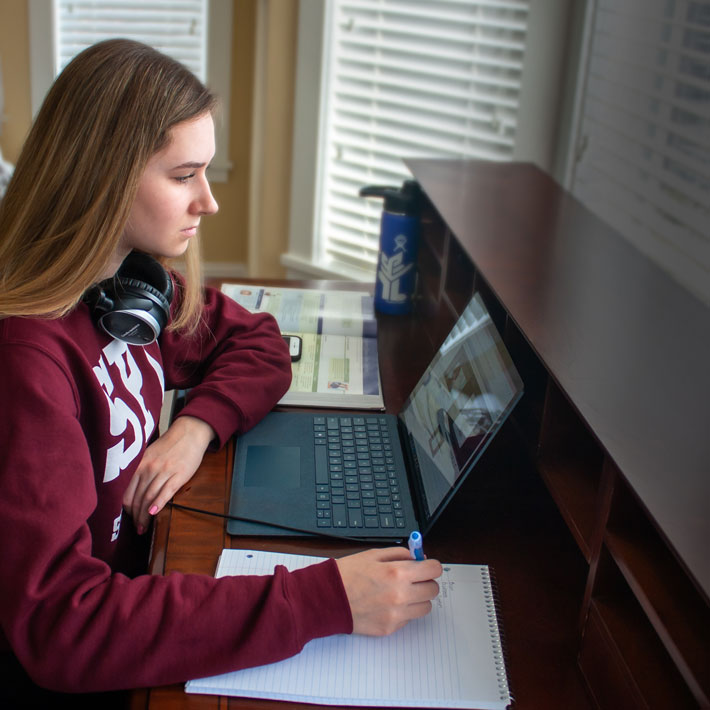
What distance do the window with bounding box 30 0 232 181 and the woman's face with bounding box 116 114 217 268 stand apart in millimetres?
2240

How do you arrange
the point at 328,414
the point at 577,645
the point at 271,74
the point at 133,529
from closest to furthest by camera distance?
the point at 577,645 → the point at 133,529 → the point at 328,414 → the point at 271,74

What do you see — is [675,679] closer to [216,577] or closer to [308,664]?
[308,664]

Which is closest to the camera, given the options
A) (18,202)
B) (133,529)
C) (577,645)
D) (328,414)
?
(577,645)

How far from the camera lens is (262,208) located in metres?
2.79

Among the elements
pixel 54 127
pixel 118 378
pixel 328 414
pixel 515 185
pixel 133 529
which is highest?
pixel 54 127

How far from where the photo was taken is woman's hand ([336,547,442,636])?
2.62 feet

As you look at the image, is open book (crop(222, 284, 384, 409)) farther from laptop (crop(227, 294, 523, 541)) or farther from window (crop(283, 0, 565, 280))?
window (crop(283, 0, 565, 280))

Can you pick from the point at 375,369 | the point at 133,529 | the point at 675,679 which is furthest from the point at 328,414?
the point at 675,679

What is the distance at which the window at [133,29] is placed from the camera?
119 inches

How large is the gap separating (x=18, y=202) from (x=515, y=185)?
999 mm

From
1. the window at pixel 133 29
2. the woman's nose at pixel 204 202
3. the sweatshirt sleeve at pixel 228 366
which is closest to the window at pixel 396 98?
the window at pixel 133 29

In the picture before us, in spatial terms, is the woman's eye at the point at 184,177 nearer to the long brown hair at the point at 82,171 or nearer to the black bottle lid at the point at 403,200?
the long brown hair at the point at 82,171

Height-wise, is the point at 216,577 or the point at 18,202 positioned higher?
the point at 18,202

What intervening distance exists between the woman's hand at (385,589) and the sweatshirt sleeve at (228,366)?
33cm
